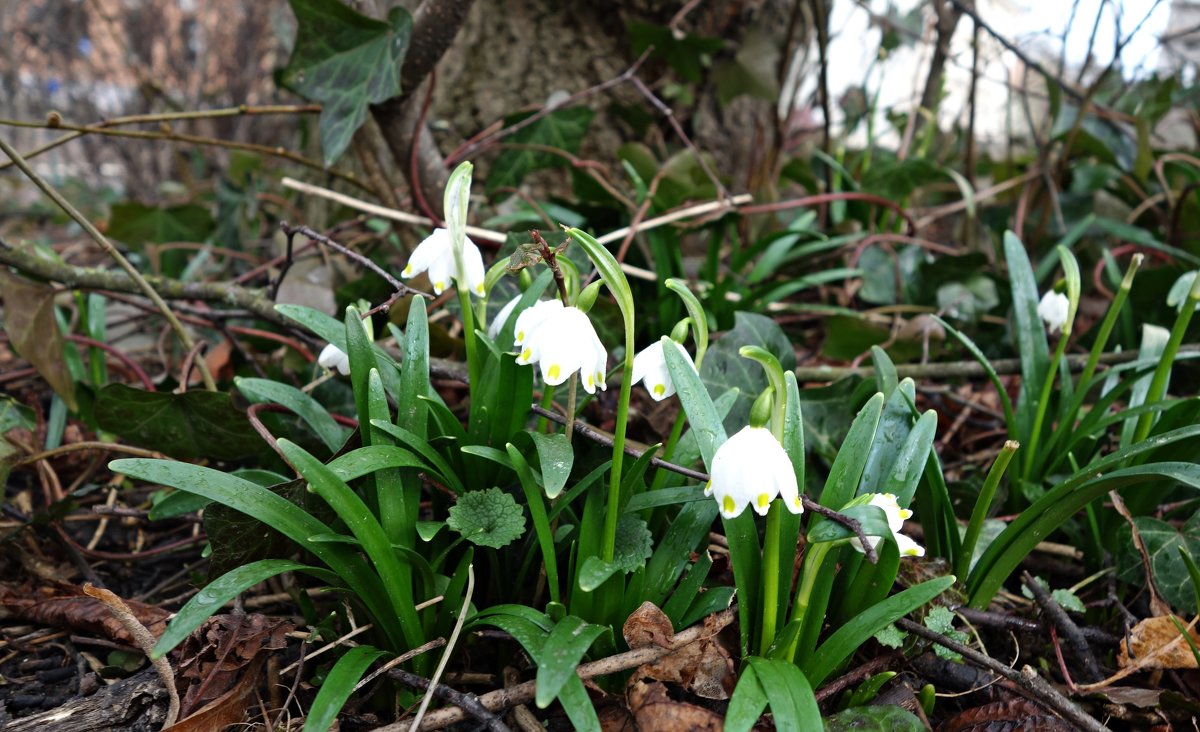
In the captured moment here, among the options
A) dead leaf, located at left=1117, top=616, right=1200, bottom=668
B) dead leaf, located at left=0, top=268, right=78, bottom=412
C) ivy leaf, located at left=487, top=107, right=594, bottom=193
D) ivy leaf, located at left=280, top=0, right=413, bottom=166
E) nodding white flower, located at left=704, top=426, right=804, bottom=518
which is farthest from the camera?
ivy leaf, located at left=487, top=107, right=594, bottom=193

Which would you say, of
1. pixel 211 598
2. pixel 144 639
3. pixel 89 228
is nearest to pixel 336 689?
pixel 211 598

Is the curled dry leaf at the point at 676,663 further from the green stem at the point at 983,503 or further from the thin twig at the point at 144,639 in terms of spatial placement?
the thin twig at the point at 144,639

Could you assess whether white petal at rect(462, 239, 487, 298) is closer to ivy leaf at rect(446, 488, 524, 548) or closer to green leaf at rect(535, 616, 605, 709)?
ivy leaf at rect(446, 488, 524, 548)

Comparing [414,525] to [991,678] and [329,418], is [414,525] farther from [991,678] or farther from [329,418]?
[991,678]

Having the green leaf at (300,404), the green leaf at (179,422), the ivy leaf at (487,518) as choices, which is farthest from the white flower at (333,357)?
the ivy leaf at (487,518)

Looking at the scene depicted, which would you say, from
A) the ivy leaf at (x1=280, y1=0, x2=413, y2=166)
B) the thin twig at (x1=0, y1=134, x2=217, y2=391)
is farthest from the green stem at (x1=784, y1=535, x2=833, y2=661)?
the ivy leaf at (x1=280, y1=0, x2=413, y2=166)

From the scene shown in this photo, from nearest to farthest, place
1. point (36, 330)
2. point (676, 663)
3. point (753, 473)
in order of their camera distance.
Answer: point (753, 473)
point (676, 663)
point (36, 330)

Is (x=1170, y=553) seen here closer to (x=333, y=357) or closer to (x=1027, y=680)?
(x=1027, y=680)

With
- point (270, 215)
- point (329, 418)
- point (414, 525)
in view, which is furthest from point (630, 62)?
point (414, 525)
